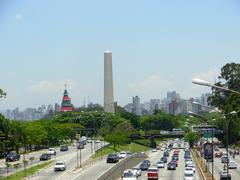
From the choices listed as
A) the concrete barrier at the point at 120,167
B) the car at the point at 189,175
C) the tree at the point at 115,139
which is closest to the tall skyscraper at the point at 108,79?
the tree at the point at 115,139

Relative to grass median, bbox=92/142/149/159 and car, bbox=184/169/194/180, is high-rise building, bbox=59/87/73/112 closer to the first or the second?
grass median, bbox=92/142/149/159

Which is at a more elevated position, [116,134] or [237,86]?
[237,86]

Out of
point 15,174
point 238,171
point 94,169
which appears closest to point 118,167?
point 94,169

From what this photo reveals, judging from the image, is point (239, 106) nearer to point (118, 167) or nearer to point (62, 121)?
point (118, 167)

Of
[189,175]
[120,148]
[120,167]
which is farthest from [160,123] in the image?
[189,175]

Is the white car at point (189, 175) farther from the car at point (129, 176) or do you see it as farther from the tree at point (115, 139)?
the tree at point (115, 139)

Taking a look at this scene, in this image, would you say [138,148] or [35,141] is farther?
[138,148]

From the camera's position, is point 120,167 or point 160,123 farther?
point 160,123

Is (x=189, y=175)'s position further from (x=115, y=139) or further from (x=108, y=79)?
(x=108, y=79)
